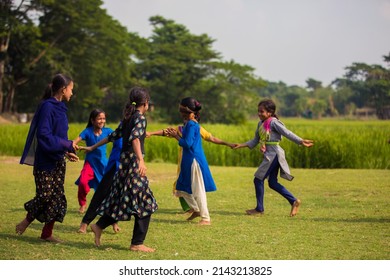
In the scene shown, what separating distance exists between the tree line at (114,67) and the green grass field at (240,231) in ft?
101

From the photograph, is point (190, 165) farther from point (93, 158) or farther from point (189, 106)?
point (93, 158)

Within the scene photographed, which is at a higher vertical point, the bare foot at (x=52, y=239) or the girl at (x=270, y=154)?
the girl at (x=270, y=154)

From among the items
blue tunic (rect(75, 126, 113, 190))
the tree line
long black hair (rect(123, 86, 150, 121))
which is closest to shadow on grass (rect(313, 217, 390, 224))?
blue tunic (rect(75, 126, 113, 190))

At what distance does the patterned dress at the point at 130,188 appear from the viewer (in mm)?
6152

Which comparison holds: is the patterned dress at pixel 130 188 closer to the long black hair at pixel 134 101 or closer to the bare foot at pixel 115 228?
the long black hair at pixel 134 101

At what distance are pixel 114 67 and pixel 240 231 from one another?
143 ft

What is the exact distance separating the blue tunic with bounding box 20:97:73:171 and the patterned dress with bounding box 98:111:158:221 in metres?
0.55

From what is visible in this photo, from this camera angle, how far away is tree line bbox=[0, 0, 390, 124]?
43219 millimetres

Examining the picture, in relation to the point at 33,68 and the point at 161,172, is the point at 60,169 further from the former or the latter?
the point at 33,68

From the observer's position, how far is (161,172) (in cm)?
1547

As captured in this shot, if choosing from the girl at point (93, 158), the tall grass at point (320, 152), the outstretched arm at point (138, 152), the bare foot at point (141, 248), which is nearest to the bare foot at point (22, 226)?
the bare foot at point (141, 248)

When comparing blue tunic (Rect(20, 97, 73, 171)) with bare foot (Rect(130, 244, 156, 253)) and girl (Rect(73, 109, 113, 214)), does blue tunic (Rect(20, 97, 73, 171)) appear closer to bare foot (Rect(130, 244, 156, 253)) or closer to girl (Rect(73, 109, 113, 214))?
bare foot (Rect(130, 244, 156, 253))

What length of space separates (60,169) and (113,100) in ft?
161

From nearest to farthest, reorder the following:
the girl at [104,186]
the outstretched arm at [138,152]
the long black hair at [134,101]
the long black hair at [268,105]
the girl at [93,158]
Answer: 1. the outstretched arm at [138,152]
2. the long black hair at [134,101]
3. the girl at [104,186]
4. the girl at [93,158]
5. the long black hair at [268,105]
